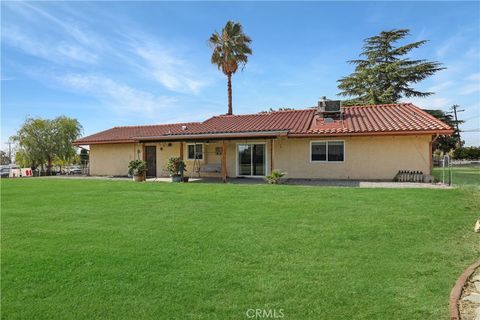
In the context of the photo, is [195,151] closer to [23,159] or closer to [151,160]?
[151,160]

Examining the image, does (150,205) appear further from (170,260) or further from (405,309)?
(405,309)

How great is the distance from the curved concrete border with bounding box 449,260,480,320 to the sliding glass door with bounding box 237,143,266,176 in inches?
554

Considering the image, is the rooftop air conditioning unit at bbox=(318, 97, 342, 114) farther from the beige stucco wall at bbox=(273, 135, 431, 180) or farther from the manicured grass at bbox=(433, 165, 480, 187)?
the manicured grass at bbox=(433, 165, 480, 187)

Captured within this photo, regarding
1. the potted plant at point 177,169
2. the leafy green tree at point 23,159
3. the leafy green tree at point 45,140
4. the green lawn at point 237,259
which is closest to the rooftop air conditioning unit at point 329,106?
the potted plant at point 177,169

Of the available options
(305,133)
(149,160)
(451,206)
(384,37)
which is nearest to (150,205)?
(451,206)

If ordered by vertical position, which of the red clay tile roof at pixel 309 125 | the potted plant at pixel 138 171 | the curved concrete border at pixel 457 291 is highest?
the red clay tile roof at pixel 309 125

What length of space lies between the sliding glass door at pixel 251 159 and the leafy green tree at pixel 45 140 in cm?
2121

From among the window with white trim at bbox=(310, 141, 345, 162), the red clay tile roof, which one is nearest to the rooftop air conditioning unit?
the red clay tile roof

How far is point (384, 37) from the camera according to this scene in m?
34.6

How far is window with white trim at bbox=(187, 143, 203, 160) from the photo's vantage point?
20734 mm

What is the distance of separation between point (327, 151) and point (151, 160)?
37.5 ft

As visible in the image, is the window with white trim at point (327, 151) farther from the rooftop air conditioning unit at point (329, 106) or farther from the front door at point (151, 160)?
the front door at point (151, 160)

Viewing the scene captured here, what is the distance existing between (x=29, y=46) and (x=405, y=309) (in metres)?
13.9

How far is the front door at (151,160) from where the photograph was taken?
22.3 metres
